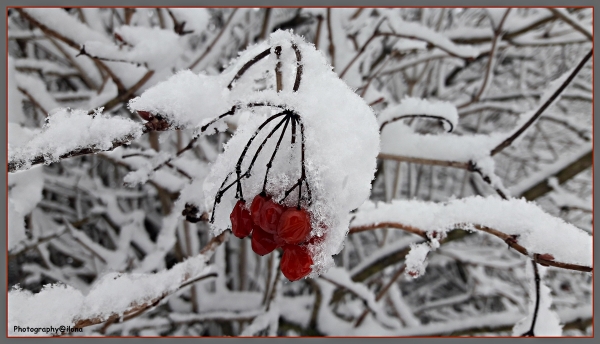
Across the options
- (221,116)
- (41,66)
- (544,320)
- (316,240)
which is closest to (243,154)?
(221,116)

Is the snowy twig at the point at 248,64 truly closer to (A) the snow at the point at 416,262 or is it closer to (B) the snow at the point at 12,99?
(A) the snow at the point at 416,262

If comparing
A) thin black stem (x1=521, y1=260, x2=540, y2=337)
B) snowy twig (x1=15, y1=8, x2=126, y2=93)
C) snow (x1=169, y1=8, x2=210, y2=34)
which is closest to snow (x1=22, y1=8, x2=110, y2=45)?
snowy twig (x1=15, y1=8, x2=126, y2=93)

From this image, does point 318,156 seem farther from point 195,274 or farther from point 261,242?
point 195,274

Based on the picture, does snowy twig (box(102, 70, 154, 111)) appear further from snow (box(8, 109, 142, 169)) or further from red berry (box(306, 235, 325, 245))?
red berry (box(306, 235, 325, 245))

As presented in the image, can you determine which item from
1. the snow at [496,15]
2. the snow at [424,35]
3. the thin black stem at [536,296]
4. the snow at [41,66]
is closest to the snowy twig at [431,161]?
the thin black stem at [536,296]

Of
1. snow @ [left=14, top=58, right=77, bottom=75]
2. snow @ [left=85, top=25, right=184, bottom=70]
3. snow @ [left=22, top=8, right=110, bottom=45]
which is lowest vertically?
snow @ [left=85, top=25, right=184, bottom=70]
